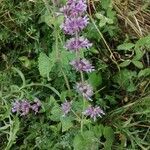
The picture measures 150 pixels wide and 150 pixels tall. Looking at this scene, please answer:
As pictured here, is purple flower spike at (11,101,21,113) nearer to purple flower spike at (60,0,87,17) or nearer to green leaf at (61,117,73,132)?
green leaf at (61,117,73,132)

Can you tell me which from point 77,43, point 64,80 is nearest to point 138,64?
point 64,80

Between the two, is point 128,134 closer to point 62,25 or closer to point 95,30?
point 95,30

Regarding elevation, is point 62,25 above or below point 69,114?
above

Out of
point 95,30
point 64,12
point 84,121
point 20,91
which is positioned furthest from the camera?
point 95,30

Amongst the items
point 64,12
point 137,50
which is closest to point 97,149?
point 137,50

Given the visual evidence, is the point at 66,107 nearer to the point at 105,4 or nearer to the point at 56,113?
the point at 56,113

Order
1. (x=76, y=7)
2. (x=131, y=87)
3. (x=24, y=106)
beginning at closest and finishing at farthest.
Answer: (x=76, y=7) < (x=24, y=106) < (x=131, y=87)

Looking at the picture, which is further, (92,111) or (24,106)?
(24,106)

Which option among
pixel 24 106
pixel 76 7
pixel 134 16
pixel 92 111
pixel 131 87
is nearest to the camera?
pixel 76 7
